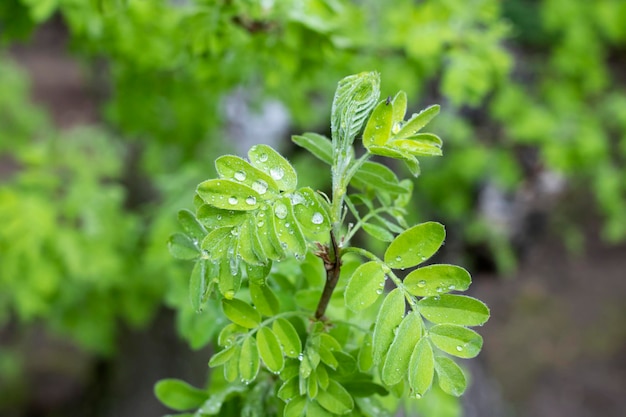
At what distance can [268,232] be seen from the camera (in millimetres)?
896

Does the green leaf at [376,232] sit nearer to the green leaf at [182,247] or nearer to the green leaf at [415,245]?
the green leaf at [415,245]

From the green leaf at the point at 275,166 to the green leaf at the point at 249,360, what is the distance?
10.9 inches

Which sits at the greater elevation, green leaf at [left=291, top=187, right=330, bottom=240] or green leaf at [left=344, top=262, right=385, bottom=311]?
green leaf at [left=291, top=187, right=330, bottom=240]

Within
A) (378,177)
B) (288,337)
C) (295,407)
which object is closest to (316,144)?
(378,177)

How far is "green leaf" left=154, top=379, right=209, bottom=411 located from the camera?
45.9 inches

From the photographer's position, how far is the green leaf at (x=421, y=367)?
889 millimetres

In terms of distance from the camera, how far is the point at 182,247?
1068 millimetres

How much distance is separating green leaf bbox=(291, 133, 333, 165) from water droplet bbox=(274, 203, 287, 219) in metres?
0.18

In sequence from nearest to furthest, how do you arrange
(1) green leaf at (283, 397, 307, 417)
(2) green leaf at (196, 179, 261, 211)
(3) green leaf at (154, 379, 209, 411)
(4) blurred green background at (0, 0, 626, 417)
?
(2) green leaf at (196, 179, 261, 211) → (1) green leaf at (283, 397, 307, 417) → (3) green leaf at (154, 379, 209, 411) → (4) blurred green background at (0, 0, 626, 417)

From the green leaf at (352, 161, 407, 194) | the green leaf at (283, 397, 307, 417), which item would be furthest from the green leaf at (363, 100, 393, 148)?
the green leaf at (283, 397, 307, 417)

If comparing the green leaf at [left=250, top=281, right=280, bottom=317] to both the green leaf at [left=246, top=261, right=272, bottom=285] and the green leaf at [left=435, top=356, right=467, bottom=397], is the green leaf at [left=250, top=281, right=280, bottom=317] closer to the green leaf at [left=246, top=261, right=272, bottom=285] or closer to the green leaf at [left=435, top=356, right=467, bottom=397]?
the green leaf at [left=246, top=261, right=272, bottom=285]

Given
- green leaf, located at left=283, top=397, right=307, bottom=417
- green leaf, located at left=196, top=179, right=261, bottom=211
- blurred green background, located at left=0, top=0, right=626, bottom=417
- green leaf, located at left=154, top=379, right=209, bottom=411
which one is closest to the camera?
green leaf, located at left=196, top=179, right=261, bottom=211

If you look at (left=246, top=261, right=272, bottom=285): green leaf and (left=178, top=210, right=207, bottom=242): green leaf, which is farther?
(left=178, top=210, right=207, bottom=242): green leaf

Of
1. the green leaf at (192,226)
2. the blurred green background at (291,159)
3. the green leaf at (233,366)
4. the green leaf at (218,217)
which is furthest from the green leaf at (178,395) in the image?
the green leaf at (218,217)
